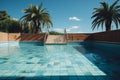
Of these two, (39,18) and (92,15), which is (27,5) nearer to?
(39,18)

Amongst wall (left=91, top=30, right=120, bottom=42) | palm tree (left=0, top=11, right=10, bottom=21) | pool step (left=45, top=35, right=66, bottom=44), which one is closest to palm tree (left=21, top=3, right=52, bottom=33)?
pool step (left=45, top=35, right=66, bottom=44)

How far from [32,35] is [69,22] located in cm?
921

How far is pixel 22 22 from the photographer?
864 inches

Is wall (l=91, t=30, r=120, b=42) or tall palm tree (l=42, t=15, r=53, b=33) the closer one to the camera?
wall (l=91, t=30, r=120, b=42)

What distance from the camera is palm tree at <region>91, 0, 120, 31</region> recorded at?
17234mm

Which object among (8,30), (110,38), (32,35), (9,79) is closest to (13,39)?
(32,35)

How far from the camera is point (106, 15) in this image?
692 inches

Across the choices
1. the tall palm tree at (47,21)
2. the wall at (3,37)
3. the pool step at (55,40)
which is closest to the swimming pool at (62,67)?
the pool step at (55,40)

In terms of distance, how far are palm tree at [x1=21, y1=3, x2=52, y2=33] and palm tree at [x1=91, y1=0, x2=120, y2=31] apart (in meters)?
7.26

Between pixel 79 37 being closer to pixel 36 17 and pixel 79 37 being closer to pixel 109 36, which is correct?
pixel 109 36

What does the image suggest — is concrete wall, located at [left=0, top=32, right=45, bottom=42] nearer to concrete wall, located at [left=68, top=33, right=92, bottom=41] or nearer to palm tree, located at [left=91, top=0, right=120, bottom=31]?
concrete wall, located at [left=68, top=33, right=92, bottom=41]

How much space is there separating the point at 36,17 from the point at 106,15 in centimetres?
956

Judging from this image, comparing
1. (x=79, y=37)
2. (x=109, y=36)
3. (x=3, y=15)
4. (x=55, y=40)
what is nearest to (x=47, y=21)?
(x=55, y=40)

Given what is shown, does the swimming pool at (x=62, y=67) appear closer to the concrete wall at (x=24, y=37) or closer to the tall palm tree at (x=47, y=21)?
the concrete wall at (x=24, y=37)
